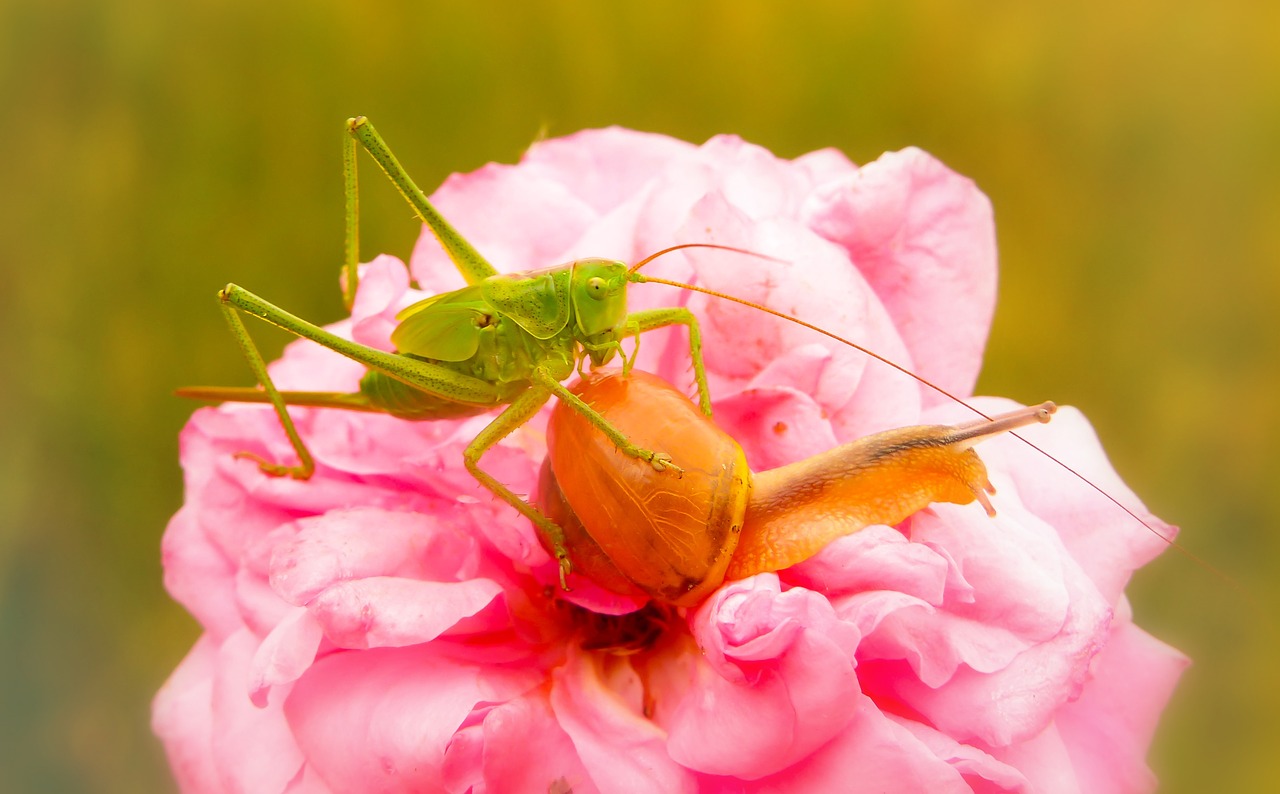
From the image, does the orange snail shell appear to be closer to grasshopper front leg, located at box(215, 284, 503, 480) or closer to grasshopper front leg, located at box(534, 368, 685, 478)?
grasshopper front leg, located at box(534, 368, 685, 478)

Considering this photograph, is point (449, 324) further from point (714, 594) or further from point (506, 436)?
point (714, 594)

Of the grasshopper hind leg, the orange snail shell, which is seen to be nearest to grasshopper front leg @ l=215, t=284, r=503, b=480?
the grasshopper hind leg

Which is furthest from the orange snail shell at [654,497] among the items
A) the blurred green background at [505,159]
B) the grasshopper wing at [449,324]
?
the blurred green background at [505,159]

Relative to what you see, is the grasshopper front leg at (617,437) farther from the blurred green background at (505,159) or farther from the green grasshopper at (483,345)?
the blurred green background at (505,159)

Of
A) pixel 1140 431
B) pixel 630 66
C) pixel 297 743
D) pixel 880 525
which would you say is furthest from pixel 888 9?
pixel 297 743

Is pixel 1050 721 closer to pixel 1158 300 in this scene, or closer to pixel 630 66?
pixel 1158 300
